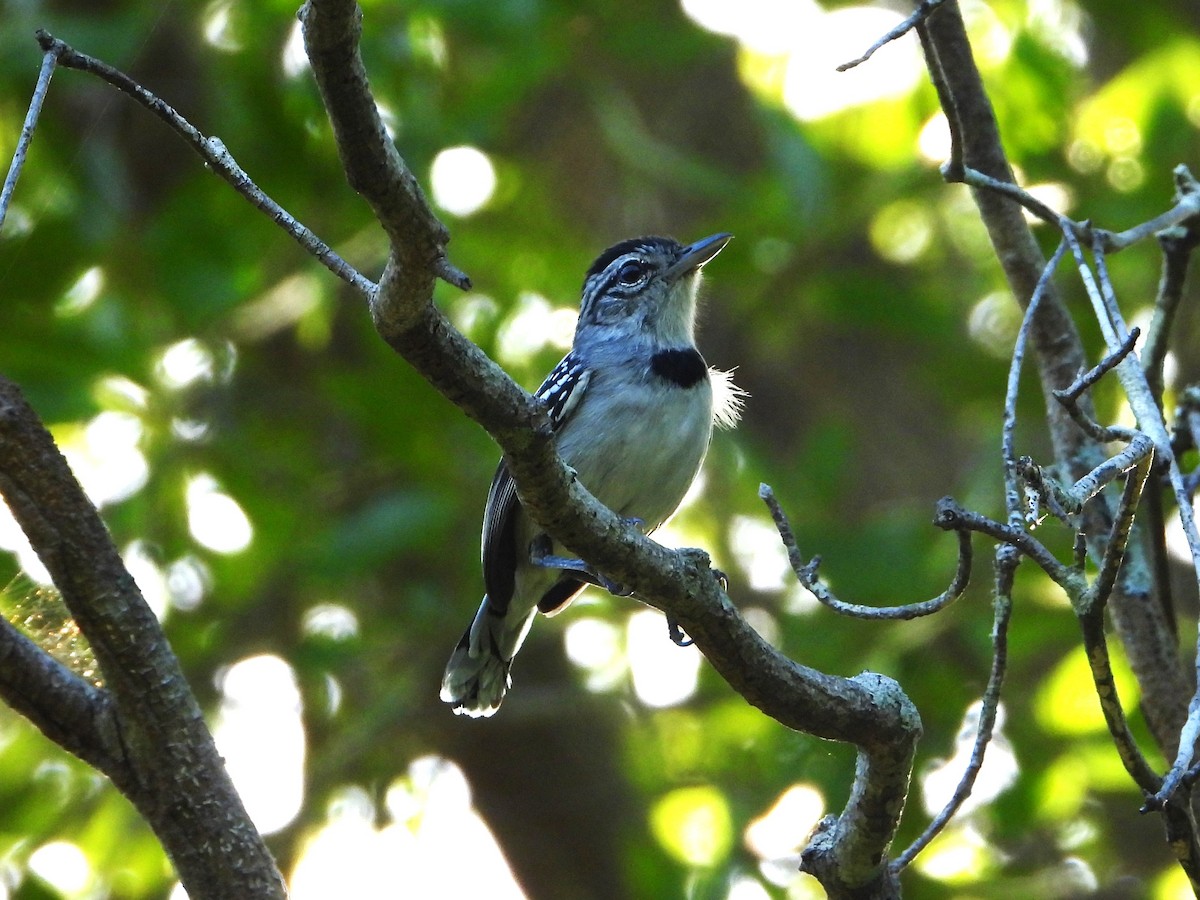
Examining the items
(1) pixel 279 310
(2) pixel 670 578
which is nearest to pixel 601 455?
(2) pixel 670 578

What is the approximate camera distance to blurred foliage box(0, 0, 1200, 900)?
565 centimetres

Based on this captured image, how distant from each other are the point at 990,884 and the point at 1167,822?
3.50 m

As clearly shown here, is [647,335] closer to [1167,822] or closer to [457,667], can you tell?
[457,667]

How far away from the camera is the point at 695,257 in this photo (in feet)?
19.3

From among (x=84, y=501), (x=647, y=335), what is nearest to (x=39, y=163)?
(x=647, y=335)

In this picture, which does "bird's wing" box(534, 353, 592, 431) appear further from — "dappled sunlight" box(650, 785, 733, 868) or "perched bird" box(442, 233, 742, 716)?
"dappled sunlight" box(650, 785, 733, 868)

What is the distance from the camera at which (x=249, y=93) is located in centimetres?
596

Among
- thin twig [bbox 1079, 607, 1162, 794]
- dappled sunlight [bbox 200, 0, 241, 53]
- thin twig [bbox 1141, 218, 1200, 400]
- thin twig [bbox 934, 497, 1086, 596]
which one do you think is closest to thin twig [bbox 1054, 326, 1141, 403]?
thin twig [bbox 934, 497, 1086, 596]

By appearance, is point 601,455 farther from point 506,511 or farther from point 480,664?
point 480,664

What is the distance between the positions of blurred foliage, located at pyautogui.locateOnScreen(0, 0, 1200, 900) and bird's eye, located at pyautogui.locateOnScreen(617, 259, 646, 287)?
48 cm

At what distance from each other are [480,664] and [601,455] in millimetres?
1008

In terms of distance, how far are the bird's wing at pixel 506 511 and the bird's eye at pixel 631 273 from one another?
0.75 m

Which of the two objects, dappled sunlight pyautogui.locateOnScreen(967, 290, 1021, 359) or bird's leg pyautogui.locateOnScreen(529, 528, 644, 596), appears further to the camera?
dappled sunlight pyautogui.locateOnScreen(967, 290, 1021, 359)

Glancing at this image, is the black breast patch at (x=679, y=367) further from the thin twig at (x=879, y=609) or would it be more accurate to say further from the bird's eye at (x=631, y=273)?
the thin twig at (x=879, y=609)
